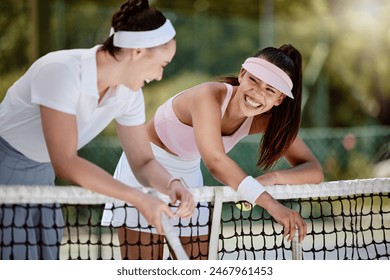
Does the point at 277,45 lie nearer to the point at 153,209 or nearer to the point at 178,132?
the point at 178,132

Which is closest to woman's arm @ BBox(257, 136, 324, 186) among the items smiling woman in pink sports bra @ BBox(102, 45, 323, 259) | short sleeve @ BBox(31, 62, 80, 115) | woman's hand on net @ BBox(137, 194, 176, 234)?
smiling woman in pink sports bra @ BBox(102, 45, 323, 259)

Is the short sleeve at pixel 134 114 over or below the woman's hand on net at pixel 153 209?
over

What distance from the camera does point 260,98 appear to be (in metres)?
1.75

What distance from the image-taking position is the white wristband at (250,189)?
5.41ft

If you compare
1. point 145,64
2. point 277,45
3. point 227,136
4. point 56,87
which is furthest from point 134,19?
point 277,45

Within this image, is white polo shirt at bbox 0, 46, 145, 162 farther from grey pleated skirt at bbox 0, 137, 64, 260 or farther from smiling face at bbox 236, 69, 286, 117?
smiling face at bbox 236, 69, 286, 117

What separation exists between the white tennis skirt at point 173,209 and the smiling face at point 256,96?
0.66 feet

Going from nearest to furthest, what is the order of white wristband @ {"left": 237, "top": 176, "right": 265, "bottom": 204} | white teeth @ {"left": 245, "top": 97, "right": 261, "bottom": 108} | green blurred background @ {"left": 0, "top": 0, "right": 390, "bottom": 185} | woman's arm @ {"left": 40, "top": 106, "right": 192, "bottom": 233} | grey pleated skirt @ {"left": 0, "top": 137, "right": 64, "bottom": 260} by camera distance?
woman's arm @ {"left": 40, "top": 106, "right": 192, "bottom": 233}, grey pleated skirt @ {"left": 0, "top": 137, "right": 64, "bottom": 260}, white wristband @ {"left": 237, "top": 176, "right": 265, "bottom": 204}, white teeth @ {"left": 245, "top": 97, "right": 261, "bottom": 108}, green blurred background @ {"left": 0, "top": 0, "right": 390, "bottom": 185}

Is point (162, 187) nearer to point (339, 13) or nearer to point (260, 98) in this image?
point (260, 98)

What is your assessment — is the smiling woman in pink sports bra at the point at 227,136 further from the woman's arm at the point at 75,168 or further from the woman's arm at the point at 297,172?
the woman's arm at the point at 75,168

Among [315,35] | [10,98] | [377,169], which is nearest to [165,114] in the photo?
[10,98]

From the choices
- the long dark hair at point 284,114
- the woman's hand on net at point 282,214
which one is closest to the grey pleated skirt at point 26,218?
the woman's hand on net at point 282,214

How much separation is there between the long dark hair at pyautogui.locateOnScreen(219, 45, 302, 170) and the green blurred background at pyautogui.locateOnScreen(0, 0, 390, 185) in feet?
7.30

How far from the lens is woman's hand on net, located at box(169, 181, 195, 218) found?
1.50 m
